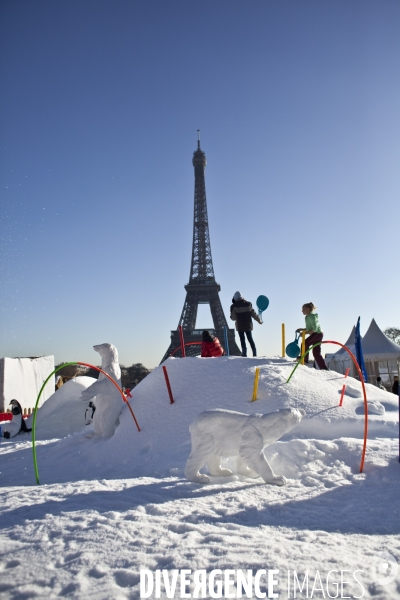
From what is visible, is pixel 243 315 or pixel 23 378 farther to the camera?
pixel 23 378

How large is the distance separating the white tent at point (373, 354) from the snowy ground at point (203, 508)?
34.9 ft

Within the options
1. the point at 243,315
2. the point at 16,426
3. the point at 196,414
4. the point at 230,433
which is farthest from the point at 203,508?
the point at 16,426

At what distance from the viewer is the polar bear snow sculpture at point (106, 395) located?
270 inches

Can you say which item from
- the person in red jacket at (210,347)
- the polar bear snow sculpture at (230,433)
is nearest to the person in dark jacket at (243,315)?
the person in red jacket at (210,347)

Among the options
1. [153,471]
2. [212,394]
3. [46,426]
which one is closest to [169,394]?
[212,394]

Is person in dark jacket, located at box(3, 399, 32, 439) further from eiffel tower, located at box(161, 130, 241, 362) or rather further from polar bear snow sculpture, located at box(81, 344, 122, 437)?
eiffel tower, located at box(161, 130, 241, 362)

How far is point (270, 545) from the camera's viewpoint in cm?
270

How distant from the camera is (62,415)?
11.1 m

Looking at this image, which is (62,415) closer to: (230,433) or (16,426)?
(16,426)

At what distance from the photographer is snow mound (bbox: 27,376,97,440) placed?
10758 mm

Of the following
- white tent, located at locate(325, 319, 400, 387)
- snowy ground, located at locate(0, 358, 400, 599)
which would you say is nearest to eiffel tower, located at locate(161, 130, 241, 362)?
white tent, located at locate(325, 319, 400, 387)

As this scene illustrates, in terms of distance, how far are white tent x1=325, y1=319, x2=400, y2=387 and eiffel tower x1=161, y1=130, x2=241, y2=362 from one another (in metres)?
17.4

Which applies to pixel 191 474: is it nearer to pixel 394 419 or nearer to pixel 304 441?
pixel 304 441

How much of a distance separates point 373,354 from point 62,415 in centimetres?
1146
